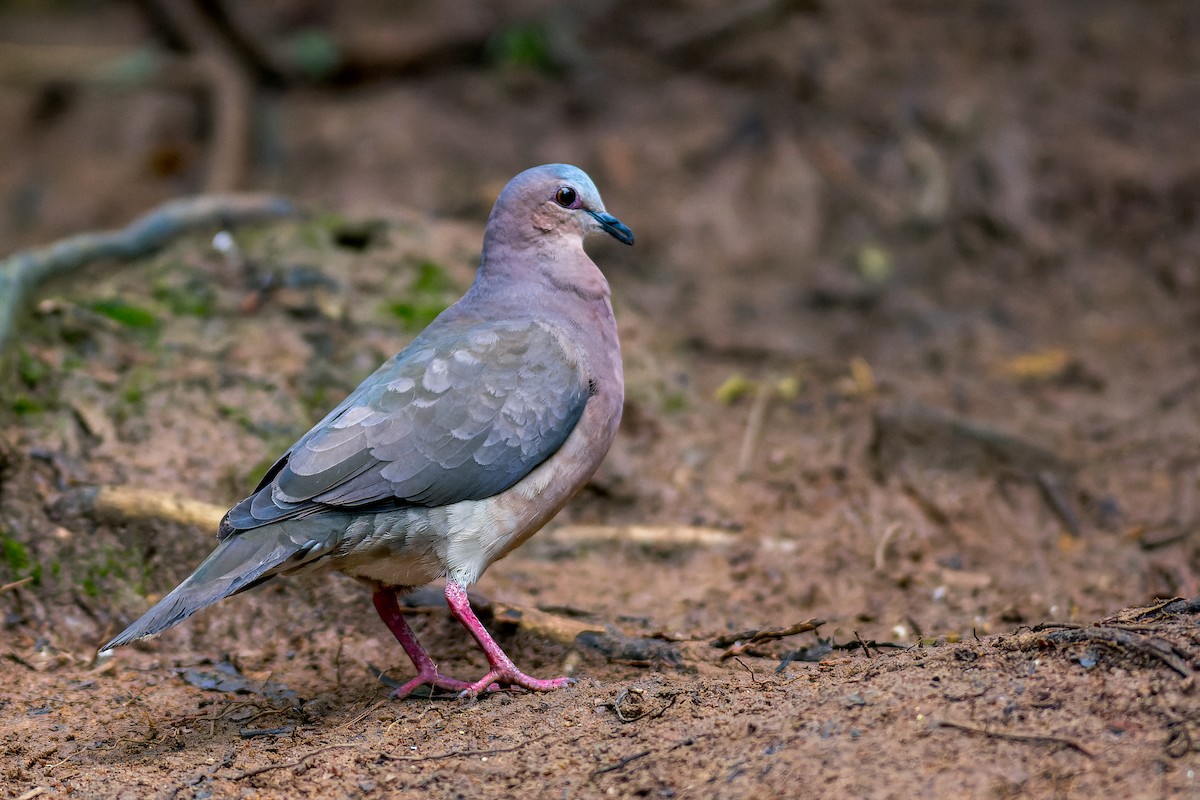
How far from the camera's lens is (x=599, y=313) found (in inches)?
187

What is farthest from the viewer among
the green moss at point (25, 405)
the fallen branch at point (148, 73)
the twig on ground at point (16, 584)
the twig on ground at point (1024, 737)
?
the fallen branch at point (148, 73)

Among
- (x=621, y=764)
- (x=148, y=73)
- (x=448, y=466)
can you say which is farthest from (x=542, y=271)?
(x=148, y=73)

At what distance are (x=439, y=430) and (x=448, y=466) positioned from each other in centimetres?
14

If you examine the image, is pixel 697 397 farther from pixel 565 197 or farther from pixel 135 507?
pixel 135 507

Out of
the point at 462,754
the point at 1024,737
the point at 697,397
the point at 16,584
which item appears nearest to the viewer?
the point at 1024,737

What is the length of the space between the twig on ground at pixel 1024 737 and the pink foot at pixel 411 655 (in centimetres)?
170

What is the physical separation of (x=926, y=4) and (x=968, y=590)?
20.1ft

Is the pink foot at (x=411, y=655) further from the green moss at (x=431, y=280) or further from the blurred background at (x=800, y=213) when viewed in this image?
the green moss at (x=431, y=280)

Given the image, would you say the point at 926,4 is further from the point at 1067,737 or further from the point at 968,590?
the point at 1067,737

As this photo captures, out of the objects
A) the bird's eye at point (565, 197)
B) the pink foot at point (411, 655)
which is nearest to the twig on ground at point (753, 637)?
the pink foot at point (411, 655)

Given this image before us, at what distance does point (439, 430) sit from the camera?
4211 millimetres

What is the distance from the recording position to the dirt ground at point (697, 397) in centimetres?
346

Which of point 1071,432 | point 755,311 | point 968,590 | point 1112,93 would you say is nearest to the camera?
point 968,590

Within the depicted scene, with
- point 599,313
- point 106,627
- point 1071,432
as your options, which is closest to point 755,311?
point 1071,432
